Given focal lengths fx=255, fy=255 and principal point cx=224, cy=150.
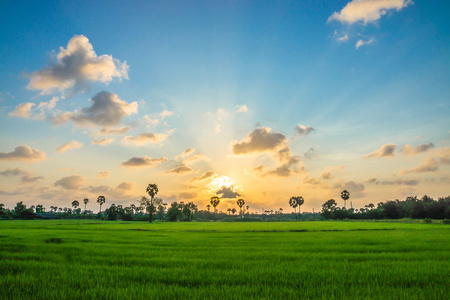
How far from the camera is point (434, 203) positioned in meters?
96.8

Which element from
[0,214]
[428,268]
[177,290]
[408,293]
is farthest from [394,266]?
[0,214]

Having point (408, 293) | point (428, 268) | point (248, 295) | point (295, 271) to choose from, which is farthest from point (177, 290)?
point (428, 268)

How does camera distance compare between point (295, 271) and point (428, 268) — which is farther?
point (428, 268)

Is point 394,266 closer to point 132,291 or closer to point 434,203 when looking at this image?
point 132,291

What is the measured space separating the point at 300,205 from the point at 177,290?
586ft

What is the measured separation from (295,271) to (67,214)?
170 m

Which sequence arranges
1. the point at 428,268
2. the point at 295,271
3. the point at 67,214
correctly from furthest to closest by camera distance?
the point at 67,214 → the point at 428,268 → the point at 295,271

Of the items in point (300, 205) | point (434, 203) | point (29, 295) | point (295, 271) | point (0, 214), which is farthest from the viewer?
point (300, 205)

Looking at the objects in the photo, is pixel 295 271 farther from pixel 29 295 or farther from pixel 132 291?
pixel 29 295

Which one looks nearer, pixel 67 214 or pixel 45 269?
pixel 45 269

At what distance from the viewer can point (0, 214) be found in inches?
4606

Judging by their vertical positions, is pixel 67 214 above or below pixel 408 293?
below

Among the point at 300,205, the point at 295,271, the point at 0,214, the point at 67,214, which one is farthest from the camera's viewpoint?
the point at 300,205

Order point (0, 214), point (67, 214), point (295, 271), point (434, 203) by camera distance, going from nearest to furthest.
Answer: point (295, 271) < point (434, 203) < point (0, 214) < point (67, 214)
